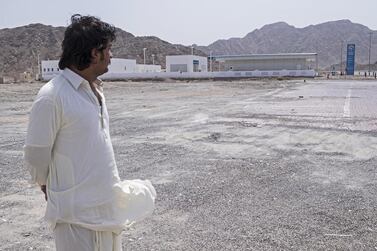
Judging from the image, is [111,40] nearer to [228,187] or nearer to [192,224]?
[192,224]

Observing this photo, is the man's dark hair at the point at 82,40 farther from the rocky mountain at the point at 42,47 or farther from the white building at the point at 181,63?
the rocky mountain at the point at 42,47

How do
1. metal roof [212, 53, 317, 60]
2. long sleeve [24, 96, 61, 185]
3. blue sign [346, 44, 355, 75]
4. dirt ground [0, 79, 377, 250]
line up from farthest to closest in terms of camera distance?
1. metal roof [212, 53, 317, 60]
2. blue sign [346, 44, 355, 75]
3. dirt ground [0, 79, 377, 250]
4. long sleeve [24, 96, 61, 185]

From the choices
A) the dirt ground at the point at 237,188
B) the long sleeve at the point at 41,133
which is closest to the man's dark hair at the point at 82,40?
the long sleeve at the point at 41,133

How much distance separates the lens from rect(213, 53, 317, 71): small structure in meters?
93.6

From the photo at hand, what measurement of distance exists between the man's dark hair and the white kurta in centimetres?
9

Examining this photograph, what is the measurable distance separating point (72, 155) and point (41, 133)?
0.72 feet

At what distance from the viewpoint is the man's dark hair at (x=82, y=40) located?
2.93 m

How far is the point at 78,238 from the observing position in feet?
9.62

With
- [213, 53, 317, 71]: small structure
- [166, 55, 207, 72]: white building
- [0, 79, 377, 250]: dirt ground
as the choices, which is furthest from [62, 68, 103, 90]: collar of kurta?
[166, 55, 207, 72]: white building

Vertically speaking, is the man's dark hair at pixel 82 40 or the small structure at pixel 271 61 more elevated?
the man's dark hair at pixel 82 40

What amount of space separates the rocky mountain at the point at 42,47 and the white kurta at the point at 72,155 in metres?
137

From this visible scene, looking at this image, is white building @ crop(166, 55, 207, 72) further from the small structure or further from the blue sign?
the blue sign

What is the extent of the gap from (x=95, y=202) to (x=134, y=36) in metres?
196

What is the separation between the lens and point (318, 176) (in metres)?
8.66
